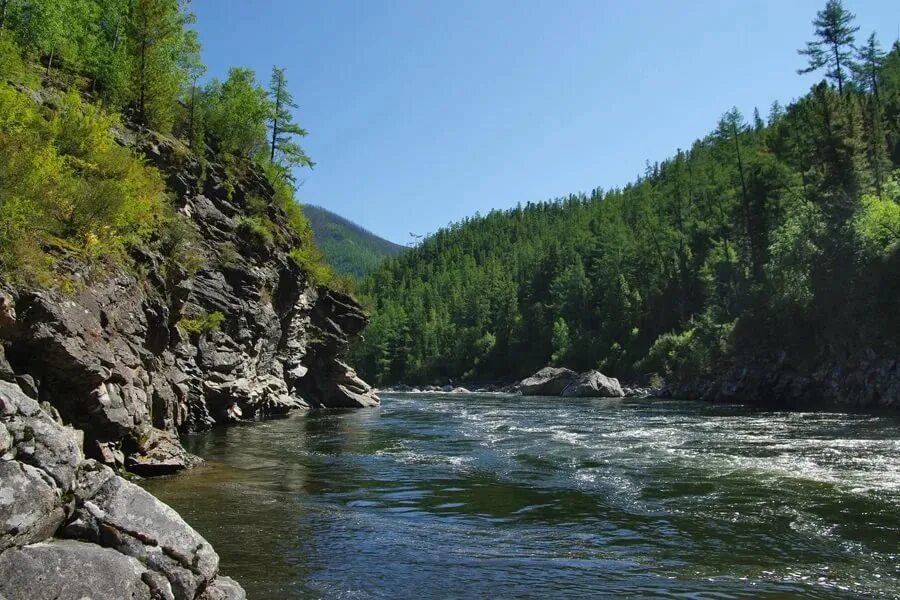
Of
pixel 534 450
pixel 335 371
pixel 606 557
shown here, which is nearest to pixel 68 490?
pixel 606 557

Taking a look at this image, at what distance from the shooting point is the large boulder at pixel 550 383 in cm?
8075

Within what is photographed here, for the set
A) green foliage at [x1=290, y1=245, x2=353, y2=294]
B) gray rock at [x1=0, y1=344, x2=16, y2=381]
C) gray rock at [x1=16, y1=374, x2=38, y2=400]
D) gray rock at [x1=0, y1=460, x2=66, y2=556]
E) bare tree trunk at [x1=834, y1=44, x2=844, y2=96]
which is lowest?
gray rock at [x1=0, y1=460, x2=66, y2=556]

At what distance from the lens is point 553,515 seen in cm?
1412

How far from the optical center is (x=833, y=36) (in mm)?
69000

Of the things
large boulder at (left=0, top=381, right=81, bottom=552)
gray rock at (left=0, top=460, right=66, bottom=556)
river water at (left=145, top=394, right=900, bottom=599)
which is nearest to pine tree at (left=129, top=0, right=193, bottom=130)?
river water at (left=145, top=394, right=900, bottom=599)

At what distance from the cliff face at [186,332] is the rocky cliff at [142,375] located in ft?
0.20

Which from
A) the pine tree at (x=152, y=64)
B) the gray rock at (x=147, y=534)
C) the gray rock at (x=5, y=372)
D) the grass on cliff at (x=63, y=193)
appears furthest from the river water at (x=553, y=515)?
the pine tree at (x=152, y=64)

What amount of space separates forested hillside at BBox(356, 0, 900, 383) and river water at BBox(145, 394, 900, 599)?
27.1 metres

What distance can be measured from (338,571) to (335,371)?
4587 centimetres

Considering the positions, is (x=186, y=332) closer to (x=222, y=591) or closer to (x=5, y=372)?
(x=5, y=372)

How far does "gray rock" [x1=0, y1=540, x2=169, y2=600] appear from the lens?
6406mm

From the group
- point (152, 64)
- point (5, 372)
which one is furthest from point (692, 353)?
point (5, 372)

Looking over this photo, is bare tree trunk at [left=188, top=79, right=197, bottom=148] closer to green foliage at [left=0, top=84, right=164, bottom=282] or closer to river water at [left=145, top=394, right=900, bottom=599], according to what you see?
green foliage at [left=0, top=84, right=164, bottom=282]

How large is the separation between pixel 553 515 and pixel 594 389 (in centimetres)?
6063
